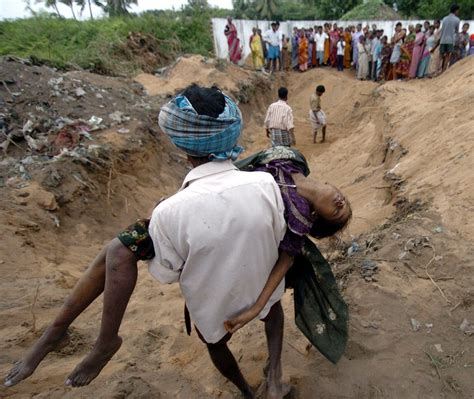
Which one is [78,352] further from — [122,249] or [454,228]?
[454,228]

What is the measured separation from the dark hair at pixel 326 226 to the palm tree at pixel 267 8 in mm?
30554

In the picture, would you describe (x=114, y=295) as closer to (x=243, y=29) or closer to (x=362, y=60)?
(x=362, y=60)

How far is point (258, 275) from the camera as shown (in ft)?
4.75

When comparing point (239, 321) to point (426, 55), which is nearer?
point (239, 321)

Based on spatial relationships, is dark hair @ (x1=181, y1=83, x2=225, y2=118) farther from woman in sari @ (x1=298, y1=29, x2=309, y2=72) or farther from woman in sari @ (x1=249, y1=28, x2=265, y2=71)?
woman in sari @ (x1=298, y1=29, x2=309, y2=72)

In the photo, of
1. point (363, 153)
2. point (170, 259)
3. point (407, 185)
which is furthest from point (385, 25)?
point (170, 259)

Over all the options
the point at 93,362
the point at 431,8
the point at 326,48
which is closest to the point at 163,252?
the point at 93,362

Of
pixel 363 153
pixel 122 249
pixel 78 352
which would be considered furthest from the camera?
pixel 363 153

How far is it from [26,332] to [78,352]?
432 millimetres

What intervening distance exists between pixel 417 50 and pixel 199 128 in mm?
10758

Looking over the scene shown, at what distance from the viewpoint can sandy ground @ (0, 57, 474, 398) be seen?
2.10 metres

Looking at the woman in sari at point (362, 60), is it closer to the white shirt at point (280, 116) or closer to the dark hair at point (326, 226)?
the white shirt at point (280, 116)

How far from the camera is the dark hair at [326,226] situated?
1.54 meters

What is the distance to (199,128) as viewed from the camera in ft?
4.19
